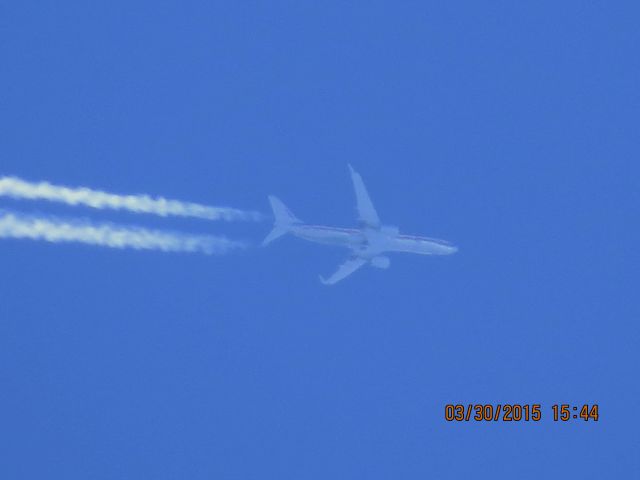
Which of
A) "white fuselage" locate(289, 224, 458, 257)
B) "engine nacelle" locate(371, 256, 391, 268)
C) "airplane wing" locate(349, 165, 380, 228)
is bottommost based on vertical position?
"engine nacelle" locate(371, 256, 391, 268)

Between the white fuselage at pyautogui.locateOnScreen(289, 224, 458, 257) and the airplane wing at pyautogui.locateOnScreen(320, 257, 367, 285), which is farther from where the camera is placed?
the airplane wing at pyautogui.locateOnScreen(320, 257, 367, 285)

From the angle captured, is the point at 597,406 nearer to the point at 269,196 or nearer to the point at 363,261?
the point at 363,261

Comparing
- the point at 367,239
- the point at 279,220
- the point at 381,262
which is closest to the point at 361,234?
the point at 367,239

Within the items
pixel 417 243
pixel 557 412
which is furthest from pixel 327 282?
pixel 557 412

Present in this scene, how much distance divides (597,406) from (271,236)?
26.6 meters

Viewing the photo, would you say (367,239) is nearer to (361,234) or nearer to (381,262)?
(361,234)

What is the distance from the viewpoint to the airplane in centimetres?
4938

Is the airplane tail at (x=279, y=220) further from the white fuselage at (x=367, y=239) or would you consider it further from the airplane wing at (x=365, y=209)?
the airplane wing at (x=365, y=209)

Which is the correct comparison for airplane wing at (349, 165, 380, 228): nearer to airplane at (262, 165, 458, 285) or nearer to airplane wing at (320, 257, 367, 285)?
airplane at (262, 165, 458, 285)

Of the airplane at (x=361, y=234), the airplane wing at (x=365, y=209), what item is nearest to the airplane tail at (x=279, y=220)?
the airplane at (x=361, y=234)

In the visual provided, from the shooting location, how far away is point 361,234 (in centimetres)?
5006

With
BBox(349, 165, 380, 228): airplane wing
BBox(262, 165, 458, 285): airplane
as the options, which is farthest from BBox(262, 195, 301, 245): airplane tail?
BBox(349, 165, 380, 228): airplane wing

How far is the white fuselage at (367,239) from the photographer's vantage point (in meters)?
49.2

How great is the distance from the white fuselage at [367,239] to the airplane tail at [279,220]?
43 cm
